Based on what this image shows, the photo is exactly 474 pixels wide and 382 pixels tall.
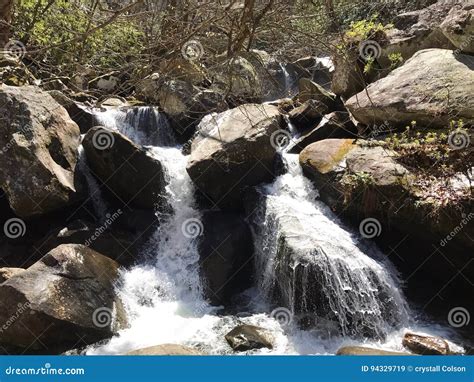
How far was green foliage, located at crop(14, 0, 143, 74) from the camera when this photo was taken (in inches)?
113

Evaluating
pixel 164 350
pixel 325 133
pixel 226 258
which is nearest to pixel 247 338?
pixel 164 350

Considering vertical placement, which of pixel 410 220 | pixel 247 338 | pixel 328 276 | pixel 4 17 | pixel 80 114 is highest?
pixel 4 17

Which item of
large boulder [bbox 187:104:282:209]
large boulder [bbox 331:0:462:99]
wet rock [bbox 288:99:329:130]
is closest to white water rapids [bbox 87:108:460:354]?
large boulder [bbox 187:104:282:209]

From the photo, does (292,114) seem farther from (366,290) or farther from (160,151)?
(366,290)

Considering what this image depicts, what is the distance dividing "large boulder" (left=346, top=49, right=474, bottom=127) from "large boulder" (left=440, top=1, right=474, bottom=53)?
0.18 metres

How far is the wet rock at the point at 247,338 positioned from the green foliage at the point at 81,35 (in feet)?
11.3

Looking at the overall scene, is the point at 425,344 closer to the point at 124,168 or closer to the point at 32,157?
the point at 124,168

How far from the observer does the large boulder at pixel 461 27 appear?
7.43 meters

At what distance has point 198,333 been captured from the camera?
599 centimetres

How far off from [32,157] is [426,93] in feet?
20.1

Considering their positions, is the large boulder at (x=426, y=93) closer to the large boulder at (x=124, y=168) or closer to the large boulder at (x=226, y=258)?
the large boulder at (x=226, y=258)

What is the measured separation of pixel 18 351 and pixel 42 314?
609 millimetres

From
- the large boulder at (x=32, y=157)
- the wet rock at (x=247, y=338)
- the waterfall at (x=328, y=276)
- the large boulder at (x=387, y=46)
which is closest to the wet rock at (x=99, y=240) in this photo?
the large boulder at (x=32, y=157)

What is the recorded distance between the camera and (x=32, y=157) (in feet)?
22.9
